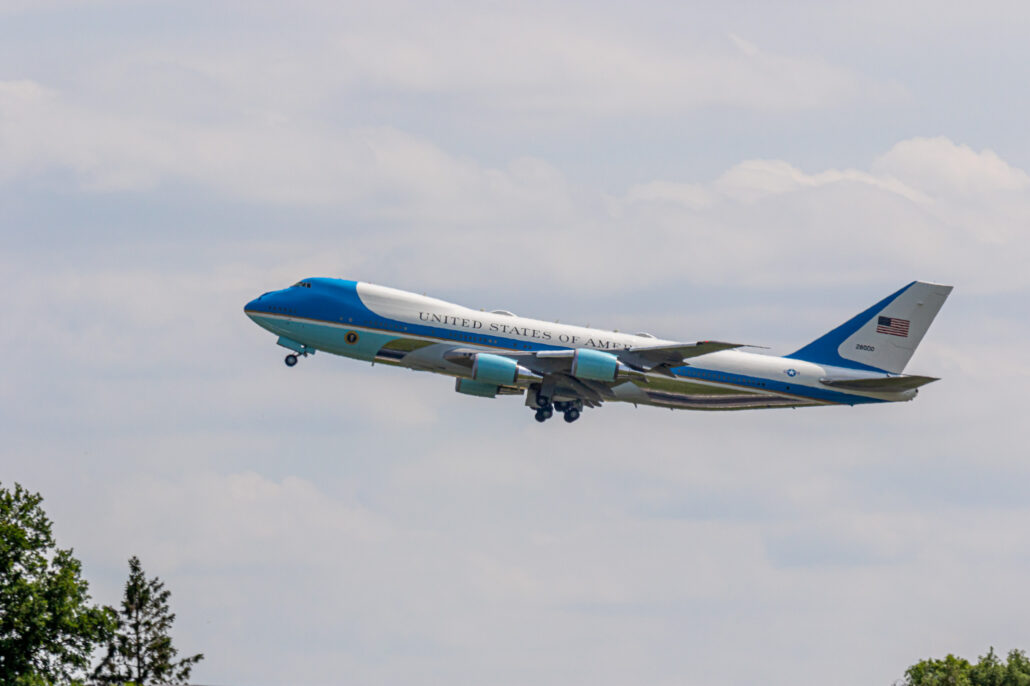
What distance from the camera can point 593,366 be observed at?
262 ft

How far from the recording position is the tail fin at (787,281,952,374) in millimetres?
89250

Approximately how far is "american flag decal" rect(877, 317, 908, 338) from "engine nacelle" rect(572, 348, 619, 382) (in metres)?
19.1

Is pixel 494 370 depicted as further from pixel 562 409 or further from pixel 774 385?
pixel 774 385

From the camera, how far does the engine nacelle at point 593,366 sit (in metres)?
79.8

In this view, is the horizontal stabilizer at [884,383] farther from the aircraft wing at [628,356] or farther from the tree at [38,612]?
→ the tree at [38,612]

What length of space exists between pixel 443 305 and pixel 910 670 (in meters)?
70.1

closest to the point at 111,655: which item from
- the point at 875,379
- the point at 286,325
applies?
the point at 286,325

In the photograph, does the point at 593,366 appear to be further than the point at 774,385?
No

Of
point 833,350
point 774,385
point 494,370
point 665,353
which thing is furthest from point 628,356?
point 833,350

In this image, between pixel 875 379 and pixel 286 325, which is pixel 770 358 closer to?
pixel 875 379

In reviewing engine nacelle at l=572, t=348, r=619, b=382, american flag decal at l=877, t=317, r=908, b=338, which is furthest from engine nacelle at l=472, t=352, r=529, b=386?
american flag decal at l=877, t=317, r=908, b=338

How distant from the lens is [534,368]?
81438mm

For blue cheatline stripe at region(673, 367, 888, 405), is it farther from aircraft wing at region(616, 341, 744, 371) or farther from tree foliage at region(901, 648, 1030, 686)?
tree foliage at region(901, 648, 1030, 686)

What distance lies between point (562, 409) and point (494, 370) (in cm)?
692
